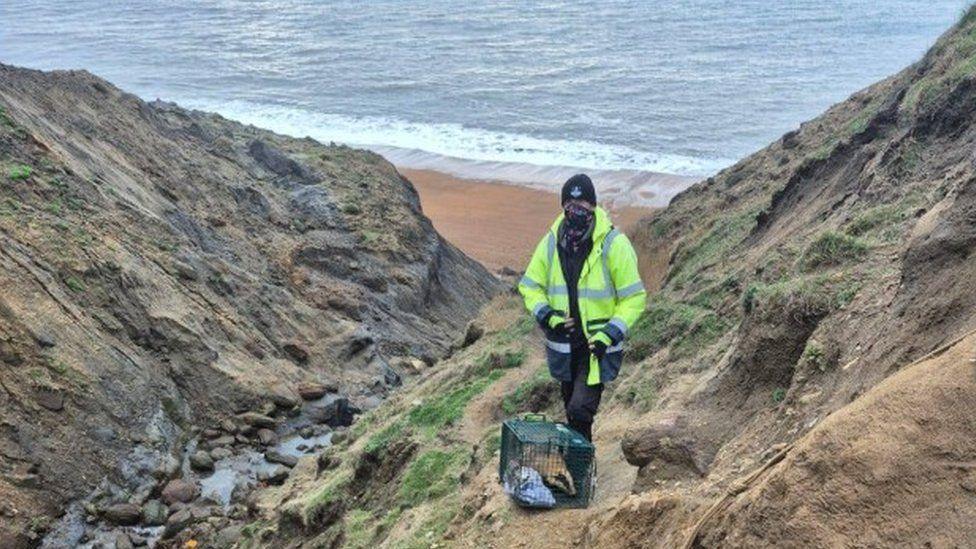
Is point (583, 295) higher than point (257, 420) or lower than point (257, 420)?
higher

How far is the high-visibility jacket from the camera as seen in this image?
228 inches

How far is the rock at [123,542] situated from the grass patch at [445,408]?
10.1 ft

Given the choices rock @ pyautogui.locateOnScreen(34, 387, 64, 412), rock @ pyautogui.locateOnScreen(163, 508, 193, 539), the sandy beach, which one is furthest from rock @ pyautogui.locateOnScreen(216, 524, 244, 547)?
the sandy beach

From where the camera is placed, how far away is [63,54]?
57.2 metres

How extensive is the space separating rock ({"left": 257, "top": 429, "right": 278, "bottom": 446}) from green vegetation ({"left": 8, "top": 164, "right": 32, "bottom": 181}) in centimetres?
499

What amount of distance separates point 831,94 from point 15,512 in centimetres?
3939

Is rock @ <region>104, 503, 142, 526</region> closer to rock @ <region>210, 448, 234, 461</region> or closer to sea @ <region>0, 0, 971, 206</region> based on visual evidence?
rock @ <region>210, 448, 234, 461</region>

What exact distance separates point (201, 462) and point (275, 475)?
2.93ft

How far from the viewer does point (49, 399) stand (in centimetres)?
1047

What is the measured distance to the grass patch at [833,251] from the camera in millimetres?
7367

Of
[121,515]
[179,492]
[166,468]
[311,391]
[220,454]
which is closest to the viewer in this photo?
[121,515]

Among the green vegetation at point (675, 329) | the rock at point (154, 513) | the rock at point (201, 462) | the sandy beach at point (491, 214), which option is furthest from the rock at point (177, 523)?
the sandy beach at point (491, 214)

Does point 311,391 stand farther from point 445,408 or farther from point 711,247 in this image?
point 711,247

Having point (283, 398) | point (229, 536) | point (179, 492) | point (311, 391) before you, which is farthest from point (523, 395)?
point (311, 391)
